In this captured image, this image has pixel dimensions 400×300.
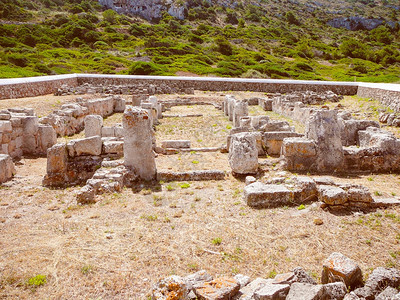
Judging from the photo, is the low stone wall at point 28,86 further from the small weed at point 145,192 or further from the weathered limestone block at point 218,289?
the weathered limestone block at point 218,289

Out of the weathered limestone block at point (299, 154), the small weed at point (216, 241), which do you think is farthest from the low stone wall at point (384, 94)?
the small weed at point (216, 241)

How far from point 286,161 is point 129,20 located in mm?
71195

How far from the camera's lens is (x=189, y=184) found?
29.8 ft

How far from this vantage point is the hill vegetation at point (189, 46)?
130 feet

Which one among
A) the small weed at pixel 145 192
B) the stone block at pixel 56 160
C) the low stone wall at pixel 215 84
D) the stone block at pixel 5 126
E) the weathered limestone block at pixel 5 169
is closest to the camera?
the small weed at pixel 145 192

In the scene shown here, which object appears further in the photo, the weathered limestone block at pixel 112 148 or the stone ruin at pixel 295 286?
the weathered limestone block at pixel 112 148

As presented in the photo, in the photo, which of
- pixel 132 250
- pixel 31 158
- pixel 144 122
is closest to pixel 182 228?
pixel 132 250

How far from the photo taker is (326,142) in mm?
9812

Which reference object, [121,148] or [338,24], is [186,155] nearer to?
[121,148]

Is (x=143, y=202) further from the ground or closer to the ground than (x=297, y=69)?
closer to the ground

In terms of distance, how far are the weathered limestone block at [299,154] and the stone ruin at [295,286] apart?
5.21 meters

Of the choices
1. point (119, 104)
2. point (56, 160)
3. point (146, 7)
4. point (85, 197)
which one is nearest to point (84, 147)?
point (56, 160)

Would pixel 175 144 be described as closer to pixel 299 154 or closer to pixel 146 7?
pixel 299 154

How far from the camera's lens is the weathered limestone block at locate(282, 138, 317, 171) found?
32.0 ft
